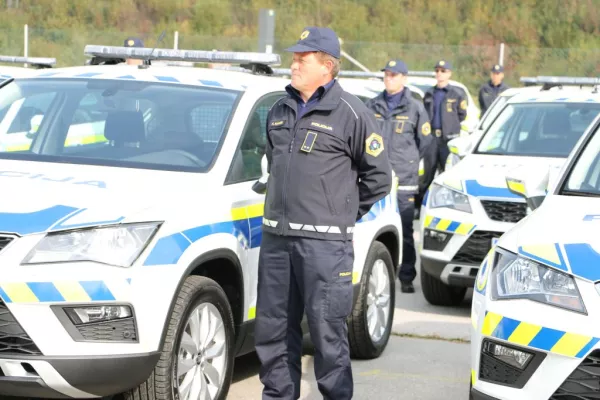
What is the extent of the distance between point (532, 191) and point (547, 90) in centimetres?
475

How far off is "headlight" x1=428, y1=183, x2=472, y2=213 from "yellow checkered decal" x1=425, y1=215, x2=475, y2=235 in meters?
0.12

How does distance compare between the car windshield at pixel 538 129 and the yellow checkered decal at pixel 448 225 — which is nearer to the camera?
the yellow checkered decal at pixel 448 225

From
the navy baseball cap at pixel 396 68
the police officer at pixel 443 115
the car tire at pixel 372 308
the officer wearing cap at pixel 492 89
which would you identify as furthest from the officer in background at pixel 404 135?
the officer wearing cap at pixel 492 89

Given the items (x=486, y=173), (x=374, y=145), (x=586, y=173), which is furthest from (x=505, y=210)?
(x=374, y=145)

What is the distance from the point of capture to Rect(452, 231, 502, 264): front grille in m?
7.79

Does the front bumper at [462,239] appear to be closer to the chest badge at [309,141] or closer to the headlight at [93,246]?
the chest badge at [309,141]

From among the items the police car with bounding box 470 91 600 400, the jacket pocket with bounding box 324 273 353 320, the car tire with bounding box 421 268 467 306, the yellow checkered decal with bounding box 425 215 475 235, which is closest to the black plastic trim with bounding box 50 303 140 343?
the jacket pocket with bounding box 324 273 353 320

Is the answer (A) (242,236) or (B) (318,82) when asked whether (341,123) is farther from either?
(A) (242,236)

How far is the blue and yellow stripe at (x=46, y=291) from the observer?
166 inches

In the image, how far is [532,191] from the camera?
17.9 feet

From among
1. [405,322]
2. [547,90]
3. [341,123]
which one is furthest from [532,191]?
[547,90]

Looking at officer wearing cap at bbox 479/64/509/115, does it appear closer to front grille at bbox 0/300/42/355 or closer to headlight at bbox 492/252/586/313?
headlight at bbox 492/252/586/313

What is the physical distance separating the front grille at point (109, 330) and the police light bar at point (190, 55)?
2130 mm

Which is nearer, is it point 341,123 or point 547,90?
point 341,123
